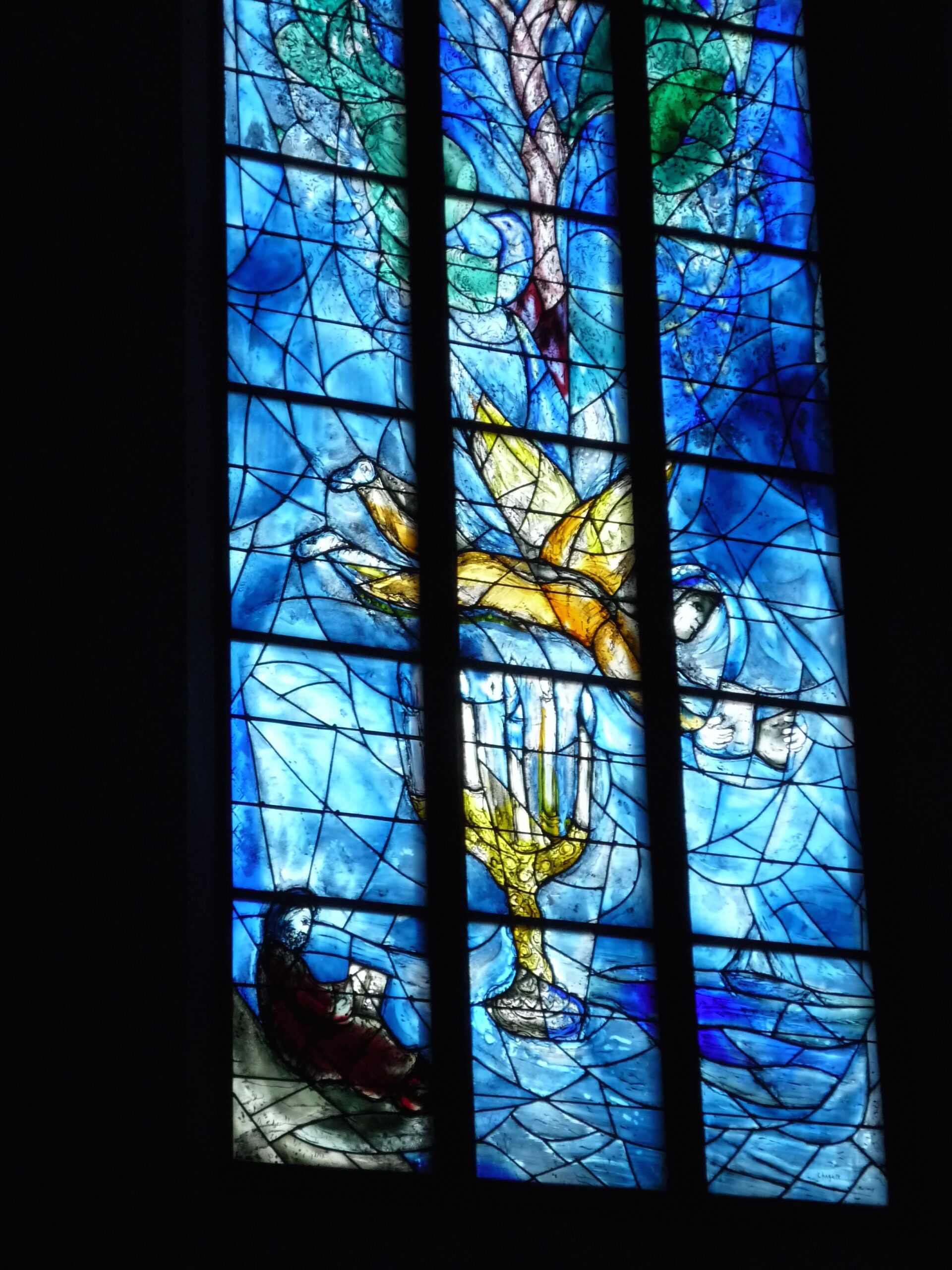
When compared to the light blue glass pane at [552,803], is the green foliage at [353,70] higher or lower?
higher

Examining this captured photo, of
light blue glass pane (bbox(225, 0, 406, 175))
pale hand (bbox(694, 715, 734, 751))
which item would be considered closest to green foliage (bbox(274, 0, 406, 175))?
light blue glass pane (bbox(225, 0, 406, 175))

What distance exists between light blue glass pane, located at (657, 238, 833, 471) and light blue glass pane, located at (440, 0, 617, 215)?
34cm

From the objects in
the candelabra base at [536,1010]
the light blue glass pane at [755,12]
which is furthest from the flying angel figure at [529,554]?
the light blue glass pane at [755,12]

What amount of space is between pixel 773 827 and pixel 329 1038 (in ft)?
4.77

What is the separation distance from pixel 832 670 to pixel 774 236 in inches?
54.2

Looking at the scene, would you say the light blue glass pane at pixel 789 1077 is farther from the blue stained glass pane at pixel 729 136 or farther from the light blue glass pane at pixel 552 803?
the blue stained glass pane at pixel 729 136

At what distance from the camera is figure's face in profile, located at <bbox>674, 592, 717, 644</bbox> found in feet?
24.3

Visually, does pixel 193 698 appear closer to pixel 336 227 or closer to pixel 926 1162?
pixel 336 227

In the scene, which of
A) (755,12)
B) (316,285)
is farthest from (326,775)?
(755,12)

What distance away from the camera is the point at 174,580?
6297 millimetres

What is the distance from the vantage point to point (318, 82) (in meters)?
7.62

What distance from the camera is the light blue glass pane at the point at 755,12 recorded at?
8.28 m

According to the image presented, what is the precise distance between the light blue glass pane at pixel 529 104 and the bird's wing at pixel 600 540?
3.07 feet

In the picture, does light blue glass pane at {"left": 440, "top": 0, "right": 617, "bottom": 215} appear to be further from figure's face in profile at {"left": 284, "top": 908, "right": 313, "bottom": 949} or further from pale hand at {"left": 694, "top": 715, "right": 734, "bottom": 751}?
figure's face in profile at {"left": 284, "top": 908, "right": 313, "bottom": 949}
